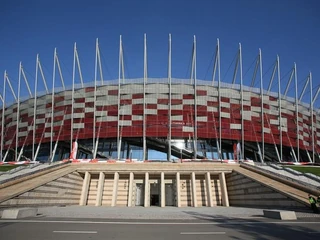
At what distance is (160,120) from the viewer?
7769 centimetres

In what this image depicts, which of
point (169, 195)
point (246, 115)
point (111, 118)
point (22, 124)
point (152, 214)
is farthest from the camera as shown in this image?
point (22, 124)

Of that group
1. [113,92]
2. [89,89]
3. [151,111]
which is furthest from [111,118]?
[89,89]

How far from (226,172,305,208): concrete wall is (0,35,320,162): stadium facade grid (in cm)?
3243

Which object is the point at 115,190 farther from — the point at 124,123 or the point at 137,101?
the point at 137,101

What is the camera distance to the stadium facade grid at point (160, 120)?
254 ft

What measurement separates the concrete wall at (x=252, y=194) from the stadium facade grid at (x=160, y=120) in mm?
32430

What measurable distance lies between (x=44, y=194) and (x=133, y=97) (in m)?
50.1

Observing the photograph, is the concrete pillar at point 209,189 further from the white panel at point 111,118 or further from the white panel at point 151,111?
the white panel at point 111,118

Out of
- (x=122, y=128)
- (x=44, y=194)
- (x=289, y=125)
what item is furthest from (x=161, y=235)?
(x=289, y=125)

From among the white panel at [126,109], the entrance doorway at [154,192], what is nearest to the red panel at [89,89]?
the white panel at [126,109]

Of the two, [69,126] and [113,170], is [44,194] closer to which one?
[113,170]

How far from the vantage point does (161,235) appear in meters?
12.7

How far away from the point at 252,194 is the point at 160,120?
149 feet

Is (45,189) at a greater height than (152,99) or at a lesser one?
lesser
